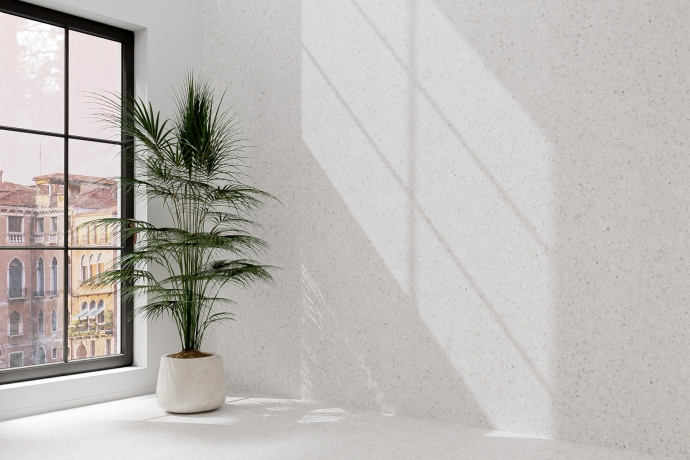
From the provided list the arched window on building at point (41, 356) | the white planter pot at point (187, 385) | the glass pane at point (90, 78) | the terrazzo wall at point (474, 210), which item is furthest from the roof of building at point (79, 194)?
the white planter pot at point (187, 385)

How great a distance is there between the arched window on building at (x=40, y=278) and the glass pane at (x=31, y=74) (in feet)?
2.23

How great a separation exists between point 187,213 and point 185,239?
37 centimetres

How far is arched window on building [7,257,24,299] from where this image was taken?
3189 mm

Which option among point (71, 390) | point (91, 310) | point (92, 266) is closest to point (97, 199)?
point (92, 266)

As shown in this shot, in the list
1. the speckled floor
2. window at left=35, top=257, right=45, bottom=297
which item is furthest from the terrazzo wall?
window at left=35, top=257, right=45, bottom=297

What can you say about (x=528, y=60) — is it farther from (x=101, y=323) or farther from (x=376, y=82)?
(x=101, y=323)

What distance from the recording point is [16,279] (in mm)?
3207

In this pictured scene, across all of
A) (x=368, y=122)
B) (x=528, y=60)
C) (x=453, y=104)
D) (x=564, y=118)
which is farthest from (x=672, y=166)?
(x=368, y=122)

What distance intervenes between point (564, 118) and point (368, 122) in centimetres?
98

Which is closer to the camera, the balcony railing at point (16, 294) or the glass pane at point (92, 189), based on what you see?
the balcony railing at point (16, 294)

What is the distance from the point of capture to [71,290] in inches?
135

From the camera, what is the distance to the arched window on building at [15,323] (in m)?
3.19

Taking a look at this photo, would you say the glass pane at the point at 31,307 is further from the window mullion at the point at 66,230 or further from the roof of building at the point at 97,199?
the roof of building at the point at 97,199

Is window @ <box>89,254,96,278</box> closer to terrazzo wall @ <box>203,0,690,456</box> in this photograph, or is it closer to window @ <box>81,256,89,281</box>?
window @ <box>81,256,89,281</box>
